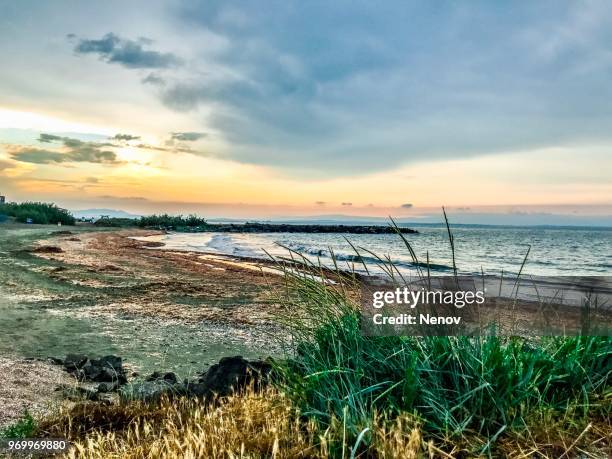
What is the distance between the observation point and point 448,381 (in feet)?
11.2

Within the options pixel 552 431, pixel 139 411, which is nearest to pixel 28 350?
pixel 139 411

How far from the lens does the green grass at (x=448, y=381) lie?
308cm

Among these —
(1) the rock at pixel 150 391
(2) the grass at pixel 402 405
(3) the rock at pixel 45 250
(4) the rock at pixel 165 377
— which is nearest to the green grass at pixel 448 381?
(2) the grass at pixel 402 405

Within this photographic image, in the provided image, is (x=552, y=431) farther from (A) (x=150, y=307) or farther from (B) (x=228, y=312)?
(A) (x=150, y=307)

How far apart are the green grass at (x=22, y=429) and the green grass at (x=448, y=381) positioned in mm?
1858

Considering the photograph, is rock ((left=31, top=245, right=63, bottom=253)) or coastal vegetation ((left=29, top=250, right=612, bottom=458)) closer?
coastal vegetation ((left=29, top=250, right=612, bottom=458))

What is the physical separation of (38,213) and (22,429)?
4226 cm

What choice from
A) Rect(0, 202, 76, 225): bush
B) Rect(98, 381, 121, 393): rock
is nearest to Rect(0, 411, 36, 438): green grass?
Rect(98, 381, 121, 393): rock

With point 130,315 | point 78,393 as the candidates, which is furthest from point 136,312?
point 78,393

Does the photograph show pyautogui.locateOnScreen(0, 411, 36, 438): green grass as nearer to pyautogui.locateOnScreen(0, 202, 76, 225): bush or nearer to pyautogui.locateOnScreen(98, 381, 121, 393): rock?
pyautogui.locateOnScreen(98, 381, 121, 393): rock

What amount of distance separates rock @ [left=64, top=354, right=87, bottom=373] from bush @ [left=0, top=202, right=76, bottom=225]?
3773 centimetres

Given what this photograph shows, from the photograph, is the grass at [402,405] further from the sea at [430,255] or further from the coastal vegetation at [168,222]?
the coastal vegetation at [168,222]

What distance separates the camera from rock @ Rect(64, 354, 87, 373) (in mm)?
5641

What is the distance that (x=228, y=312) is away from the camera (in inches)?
386
